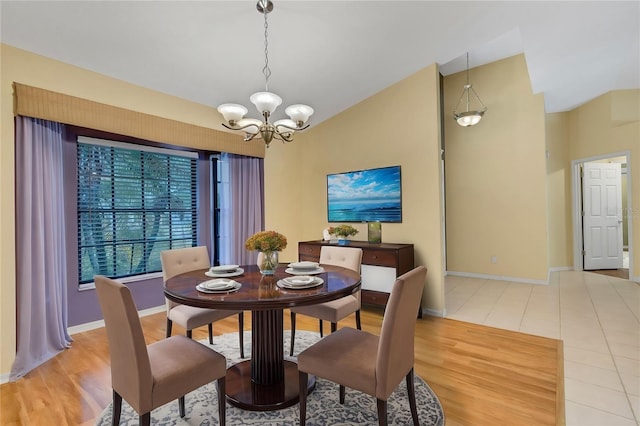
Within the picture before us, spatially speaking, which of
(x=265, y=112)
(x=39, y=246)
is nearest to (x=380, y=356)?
(x=265, y=112)

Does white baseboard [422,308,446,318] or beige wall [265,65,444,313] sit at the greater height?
beige wall [265,65,444,313]

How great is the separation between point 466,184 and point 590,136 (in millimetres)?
2331

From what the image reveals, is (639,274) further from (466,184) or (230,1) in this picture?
(230,1)

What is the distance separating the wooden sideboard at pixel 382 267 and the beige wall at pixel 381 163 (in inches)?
12.3

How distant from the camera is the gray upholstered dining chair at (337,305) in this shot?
8.16 feet

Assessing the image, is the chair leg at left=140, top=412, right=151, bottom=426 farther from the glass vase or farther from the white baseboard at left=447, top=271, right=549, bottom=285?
the white baseboard at left=447, top=271, right=549, bottom=285

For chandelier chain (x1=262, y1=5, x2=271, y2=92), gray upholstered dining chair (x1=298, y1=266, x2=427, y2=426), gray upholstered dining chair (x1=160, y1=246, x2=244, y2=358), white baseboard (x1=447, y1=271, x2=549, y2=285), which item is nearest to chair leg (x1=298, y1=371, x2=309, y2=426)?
gray upholstered dining chair (x1=298, y1=266, x2=427, y2=426)

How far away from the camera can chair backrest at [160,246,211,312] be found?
104 inches

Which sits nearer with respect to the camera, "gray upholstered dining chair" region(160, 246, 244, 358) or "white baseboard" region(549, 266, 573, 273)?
"gray upholstered dining chair" region(160, 246, 244, 358)

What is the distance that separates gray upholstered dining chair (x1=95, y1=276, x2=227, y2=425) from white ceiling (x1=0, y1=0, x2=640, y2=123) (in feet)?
6.85

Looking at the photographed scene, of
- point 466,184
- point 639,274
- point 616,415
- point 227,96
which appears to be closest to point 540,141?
point 466,184

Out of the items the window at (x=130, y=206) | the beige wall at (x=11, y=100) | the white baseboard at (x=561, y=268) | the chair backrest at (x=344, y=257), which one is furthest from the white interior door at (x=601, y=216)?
the beige wall at (x=11, y=100)

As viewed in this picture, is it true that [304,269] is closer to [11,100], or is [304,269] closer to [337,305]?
[337,305]

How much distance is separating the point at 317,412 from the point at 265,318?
0.66 metres
